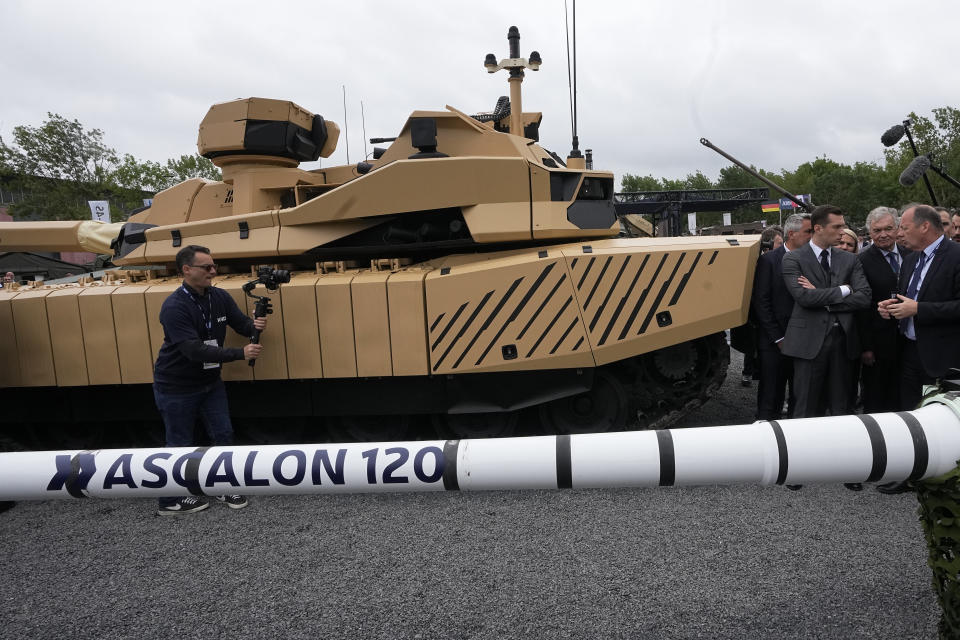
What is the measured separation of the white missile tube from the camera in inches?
80.4

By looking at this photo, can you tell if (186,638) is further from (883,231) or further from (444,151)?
(883,231)

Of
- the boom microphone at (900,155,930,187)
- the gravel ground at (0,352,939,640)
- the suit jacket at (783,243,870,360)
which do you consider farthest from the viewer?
the boom microphone at (900,155,930,187)

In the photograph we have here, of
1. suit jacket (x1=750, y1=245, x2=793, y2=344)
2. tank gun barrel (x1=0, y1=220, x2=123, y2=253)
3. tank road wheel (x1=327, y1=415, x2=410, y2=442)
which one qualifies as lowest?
tank road wheel (x1=327, y1=415, x2=410, y2=442)

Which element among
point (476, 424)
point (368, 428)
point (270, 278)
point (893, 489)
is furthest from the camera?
point (368, 428)

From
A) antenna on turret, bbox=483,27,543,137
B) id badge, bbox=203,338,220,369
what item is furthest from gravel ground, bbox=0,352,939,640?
antenna on turret, bbox=483,27,543,137

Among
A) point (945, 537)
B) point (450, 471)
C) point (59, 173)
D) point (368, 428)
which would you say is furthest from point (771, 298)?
point (59, 173)

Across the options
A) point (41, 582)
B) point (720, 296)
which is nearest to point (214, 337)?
point (41, 582)

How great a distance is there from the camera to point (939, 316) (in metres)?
3.67

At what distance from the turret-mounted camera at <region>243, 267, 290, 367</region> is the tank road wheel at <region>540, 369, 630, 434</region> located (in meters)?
2.33

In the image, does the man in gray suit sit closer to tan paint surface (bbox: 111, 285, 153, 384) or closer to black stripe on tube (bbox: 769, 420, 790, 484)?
black stripe on tube (bbox: 769, 420, 790, 484)

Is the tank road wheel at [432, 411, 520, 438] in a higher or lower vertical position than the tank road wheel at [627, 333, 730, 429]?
lower

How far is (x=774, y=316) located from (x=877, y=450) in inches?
118

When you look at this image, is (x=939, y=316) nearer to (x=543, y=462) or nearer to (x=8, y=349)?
(x=543, y=462)

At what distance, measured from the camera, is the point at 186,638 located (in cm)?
285
